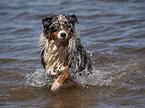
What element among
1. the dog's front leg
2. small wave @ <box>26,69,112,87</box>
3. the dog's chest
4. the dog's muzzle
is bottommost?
small wave @ <box>26,69,112,87</box>

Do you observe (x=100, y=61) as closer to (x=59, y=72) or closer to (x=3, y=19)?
(x=59, y=72)

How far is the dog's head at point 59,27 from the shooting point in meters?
5.05

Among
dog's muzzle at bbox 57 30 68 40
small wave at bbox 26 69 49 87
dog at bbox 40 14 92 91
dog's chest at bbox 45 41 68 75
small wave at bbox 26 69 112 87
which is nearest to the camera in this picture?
dog's muzzle at bbox 57 30 68 40

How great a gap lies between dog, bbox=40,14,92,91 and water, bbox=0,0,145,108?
337 millimetres

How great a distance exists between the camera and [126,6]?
1332 centimetres

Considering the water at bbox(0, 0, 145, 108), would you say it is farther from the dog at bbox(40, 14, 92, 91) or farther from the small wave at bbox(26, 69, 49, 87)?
the dog at bbox(40, 14, 92, 91)

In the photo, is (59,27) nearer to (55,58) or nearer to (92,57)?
(55,58)

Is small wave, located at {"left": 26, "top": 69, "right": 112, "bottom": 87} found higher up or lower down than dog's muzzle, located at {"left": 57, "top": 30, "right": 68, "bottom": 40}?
lower down

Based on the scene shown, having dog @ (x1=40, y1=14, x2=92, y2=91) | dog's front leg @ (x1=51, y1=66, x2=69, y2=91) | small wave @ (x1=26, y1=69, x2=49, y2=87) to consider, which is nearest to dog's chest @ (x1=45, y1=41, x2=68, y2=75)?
dog @ (x1=40, y1=14, x2=92, y2=91)

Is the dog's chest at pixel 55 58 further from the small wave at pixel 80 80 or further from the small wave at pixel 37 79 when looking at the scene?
the small wave at pixel 37 79

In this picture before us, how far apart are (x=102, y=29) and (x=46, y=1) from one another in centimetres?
657

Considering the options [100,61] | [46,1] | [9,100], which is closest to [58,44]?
[9,100]

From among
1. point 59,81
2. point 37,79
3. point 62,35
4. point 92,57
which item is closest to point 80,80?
point 59,81

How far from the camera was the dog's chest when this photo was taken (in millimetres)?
5410
